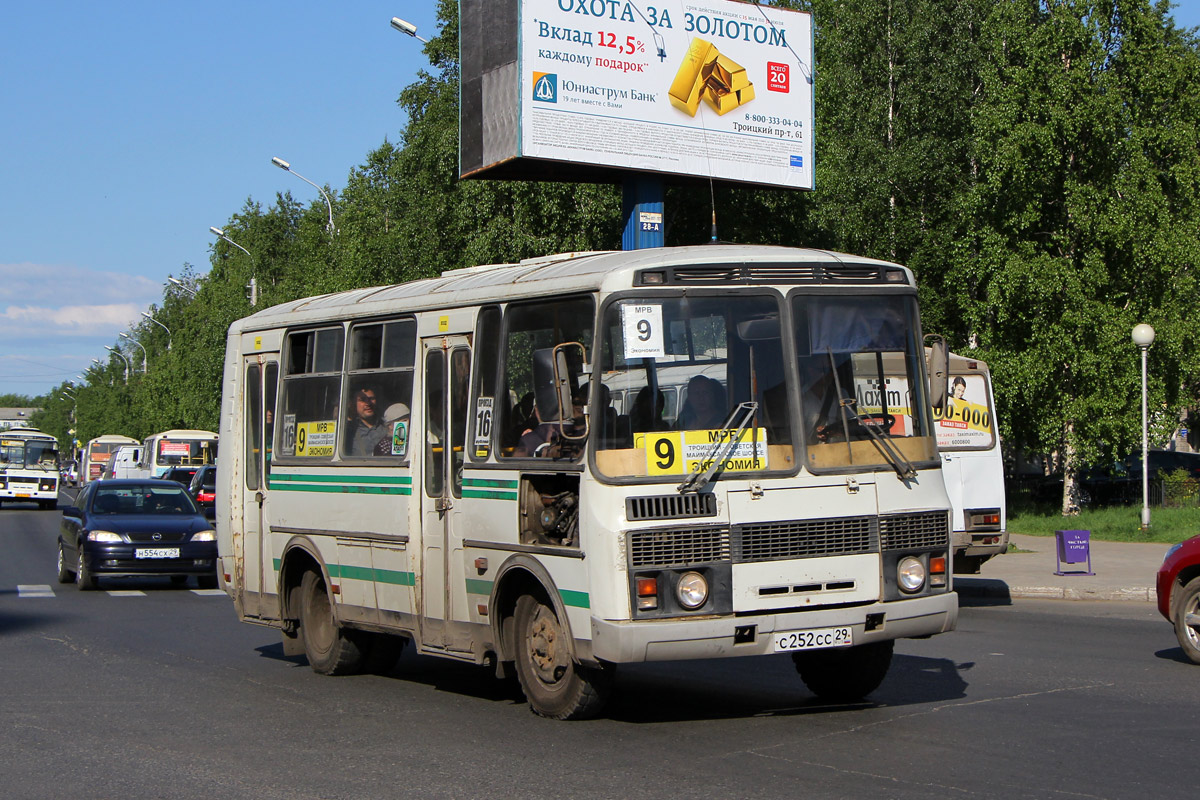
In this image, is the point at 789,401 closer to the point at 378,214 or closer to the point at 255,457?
the point at 255,457

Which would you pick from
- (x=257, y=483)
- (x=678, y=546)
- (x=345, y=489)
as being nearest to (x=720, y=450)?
(x=678, y=546)

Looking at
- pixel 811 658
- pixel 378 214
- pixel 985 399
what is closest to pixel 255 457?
pixel 811 658

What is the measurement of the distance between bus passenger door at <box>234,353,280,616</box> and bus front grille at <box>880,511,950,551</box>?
584cm

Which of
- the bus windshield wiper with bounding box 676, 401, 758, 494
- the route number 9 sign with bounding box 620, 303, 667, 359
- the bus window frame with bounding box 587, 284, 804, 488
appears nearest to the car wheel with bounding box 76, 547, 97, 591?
the bus window frame with bounding box 587, 284, 804, 488

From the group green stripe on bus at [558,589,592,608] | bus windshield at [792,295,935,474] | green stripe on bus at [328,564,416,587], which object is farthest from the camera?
green stripe on bus at [328,564,416,587]

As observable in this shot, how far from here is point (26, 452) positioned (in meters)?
57.1

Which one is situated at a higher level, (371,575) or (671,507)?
(671,507)

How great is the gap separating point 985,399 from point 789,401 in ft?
36.2

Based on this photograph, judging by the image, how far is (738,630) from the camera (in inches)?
316

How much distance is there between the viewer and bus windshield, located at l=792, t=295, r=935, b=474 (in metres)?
8.49

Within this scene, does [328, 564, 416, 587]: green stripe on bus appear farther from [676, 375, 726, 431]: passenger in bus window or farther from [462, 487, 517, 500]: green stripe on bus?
[676, 375, 726, 431]: passenger in bus window

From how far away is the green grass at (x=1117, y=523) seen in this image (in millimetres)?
27078

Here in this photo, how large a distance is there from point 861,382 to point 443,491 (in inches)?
121

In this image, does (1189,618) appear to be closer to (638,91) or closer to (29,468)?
(638,91)
